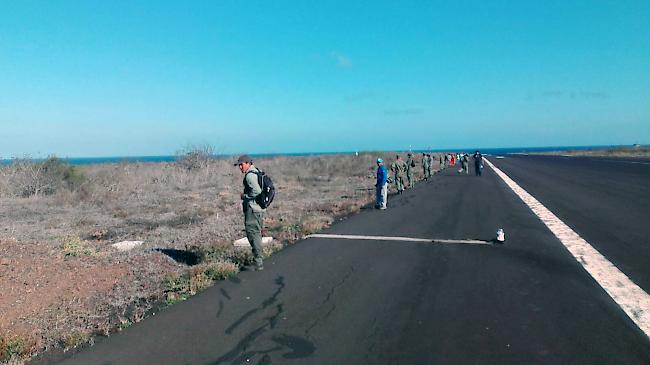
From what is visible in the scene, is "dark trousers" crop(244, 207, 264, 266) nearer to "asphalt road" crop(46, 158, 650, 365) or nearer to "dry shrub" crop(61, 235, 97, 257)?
"asphalt road" crop(46, 158, 650, 365)

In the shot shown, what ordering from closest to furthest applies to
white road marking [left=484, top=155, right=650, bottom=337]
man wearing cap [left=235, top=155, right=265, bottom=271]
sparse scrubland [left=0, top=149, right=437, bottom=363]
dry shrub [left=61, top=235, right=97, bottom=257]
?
white road marking [left=484, top=155, right=650, bottom=337]
sparse scrubland [left=0, top=149, right=437, bottom=363]
man wearing cap [left=235, top=155, right=265, bottom=271]
dry shrub [left=61, top=235, right=97, bottom=257]

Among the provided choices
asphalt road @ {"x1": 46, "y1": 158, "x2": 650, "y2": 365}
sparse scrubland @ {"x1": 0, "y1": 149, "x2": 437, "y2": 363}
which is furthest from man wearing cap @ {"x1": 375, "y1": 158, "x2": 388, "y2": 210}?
asphalt road @ {"x1": 46, "y1": 158, "x2": 650, "y2": 365}

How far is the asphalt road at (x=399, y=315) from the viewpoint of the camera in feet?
14.6

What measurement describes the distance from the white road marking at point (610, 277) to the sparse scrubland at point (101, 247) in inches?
224

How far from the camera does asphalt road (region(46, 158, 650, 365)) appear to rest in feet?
14.6

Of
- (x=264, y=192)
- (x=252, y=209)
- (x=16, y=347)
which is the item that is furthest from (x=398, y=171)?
(x=16, y=347)

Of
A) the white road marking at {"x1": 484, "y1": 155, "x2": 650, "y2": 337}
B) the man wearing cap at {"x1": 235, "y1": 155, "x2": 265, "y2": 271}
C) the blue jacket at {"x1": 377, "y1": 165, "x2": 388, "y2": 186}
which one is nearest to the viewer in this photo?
the white road marking at {"x1": 484, "y1": 155, "x2": 650, "y2": 337}

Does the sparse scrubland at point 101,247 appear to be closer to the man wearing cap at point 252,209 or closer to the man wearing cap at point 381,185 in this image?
the man wearing cap at point 252,209

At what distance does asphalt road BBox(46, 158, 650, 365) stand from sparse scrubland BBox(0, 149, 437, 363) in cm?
75

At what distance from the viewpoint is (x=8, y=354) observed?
4.78m

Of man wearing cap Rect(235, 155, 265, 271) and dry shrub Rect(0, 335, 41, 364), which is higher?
man wearing cap Rect(235, 155, 265, 271)

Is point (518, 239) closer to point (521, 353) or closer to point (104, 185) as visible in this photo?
point (521, 353)

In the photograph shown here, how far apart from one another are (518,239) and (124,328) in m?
8.48

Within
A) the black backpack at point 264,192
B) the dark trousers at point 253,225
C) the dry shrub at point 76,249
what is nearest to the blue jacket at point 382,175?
the black backpack at point 264,192
